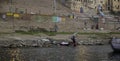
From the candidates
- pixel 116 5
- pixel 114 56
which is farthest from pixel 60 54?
pixel 116 5

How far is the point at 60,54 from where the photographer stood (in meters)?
71.8

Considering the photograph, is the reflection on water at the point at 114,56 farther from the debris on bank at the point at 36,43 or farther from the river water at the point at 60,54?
the debris on bank at the point at 36,43

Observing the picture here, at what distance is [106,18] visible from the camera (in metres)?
118

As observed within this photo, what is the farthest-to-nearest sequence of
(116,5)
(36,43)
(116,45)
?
1. (116,5)
2. (36,43)
3. (116,45)

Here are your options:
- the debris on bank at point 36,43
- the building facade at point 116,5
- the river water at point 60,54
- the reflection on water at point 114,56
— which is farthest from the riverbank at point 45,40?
the building facade at point 116,5

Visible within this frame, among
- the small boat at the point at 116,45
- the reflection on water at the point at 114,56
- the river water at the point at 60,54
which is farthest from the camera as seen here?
the small boat at the point at 116,45

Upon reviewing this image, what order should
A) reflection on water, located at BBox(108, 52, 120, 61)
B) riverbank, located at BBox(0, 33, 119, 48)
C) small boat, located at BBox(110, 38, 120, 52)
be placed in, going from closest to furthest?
reflection on water, located at BBox(108, 52, 120, 61)
small boat, located at BBox(110, 38, 120, 52)
riverbank, located at BBox(0, 33, 119, 48)

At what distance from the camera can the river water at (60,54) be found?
66.3m

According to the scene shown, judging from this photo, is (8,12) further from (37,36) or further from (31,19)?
(37,36)

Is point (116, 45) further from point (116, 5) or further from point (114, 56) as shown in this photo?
point (116, 5)

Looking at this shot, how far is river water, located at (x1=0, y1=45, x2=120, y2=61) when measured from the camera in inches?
2611

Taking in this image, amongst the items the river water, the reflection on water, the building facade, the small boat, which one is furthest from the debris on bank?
the building facade

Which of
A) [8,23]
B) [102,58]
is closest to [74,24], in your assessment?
[8,23]

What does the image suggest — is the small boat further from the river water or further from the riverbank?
Answer: the riverbank
